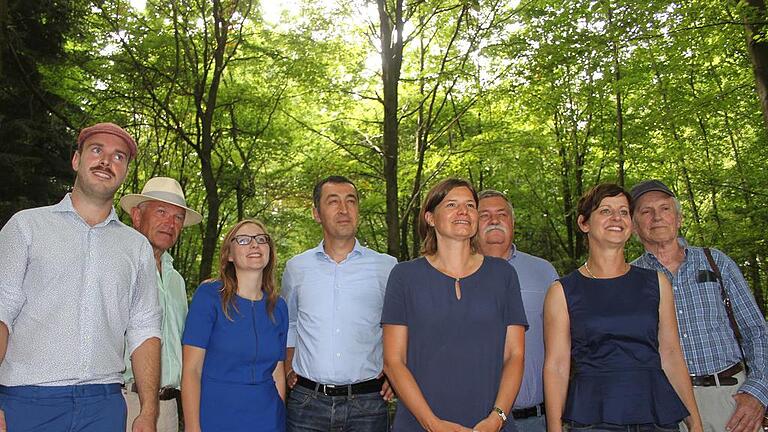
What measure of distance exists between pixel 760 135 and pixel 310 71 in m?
10.7

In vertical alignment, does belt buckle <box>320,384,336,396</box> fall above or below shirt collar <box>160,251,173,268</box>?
below

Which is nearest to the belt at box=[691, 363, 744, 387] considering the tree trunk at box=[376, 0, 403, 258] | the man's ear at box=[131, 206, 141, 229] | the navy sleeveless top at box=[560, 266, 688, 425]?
the navy sleeveless top at box=[560, 266, 688, 425]

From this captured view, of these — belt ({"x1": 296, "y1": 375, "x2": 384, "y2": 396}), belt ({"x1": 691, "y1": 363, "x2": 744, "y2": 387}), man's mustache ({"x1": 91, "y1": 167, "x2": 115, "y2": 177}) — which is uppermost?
man's mustache ({"x1": 91, "y1": 167, "x2": 115, "y2": 177})

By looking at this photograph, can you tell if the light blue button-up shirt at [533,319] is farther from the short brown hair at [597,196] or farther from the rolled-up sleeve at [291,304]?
the rolled-up sleeve at [291,304]

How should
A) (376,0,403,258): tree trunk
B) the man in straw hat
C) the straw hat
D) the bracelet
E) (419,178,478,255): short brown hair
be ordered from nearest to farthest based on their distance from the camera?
1. the bracelet
2. (419,178,478,255): short brown hair
3. the man in straw hat
4. the straw hat
5. (376,0,403,258): tree trunk

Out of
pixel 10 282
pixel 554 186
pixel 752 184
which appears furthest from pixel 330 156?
pixel 10 282

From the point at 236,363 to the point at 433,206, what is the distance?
1.51 m

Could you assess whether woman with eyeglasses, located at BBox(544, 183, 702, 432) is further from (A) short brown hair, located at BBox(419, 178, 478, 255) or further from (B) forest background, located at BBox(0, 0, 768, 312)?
(B) forest background, located at BBox(0, 0, 768, 312)

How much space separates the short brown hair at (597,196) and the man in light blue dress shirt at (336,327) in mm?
1369

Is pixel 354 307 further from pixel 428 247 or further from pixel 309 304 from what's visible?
pixel 428 247

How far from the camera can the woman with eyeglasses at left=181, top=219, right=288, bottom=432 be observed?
137 inches

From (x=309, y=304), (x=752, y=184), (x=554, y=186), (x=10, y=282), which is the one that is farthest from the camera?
(x=554, y=186)

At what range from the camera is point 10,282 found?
111 inches

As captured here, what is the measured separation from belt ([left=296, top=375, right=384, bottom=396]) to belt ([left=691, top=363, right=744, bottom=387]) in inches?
78.2
